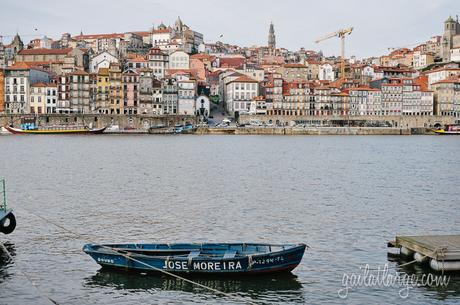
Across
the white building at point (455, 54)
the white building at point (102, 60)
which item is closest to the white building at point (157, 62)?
the white building at point (102, 60)

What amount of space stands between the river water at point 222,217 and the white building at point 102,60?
79690 millimetres

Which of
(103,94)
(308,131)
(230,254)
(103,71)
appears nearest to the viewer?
(230,254)

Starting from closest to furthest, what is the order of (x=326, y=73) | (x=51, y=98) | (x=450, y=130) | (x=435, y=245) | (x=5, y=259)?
(x=435, y=245) < (x=5, y=259) < (x=51, y=98) < (x=450, y=130) < (x=326, y=73)

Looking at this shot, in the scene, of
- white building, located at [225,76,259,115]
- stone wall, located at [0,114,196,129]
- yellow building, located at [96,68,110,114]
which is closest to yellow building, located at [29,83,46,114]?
stone wall, located at [0,114,196,129]

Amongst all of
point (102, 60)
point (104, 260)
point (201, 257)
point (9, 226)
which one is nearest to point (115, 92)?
point (102, 60)

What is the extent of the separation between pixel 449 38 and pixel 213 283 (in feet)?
585

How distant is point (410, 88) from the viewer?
138125 mm

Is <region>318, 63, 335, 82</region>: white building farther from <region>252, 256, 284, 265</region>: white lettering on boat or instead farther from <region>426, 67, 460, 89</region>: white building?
<region>252, 256, 284, 265</region>: white lettering on boat

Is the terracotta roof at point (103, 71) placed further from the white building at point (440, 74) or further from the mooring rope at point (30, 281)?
the mooring rope at point (30, 281)

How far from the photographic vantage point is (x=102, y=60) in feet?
461

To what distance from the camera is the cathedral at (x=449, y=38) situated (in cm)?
18025

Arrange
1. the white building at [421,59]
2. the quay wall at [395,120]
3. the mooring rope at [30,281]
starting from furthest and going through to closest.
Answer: the white building at [421,59] < the quay wall at [395,120] < the mooring rope at [30,281]

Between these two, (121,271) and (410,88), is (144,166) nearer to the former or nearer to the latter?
(121,271)

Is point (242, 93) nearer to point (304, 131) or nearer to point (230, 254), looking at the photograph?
point (304, 131)
